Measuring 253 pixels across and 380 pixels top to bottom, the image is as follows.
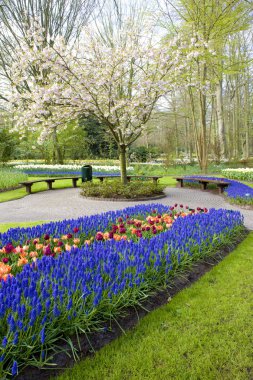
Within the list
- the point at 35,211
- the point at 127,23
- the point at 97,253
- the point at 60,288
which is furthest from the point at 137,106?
the point at 60,288

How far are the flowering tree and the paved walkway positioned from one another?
2387 mm

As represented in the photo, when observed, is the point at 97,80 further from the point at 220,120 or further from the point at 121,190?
the point at 220,120

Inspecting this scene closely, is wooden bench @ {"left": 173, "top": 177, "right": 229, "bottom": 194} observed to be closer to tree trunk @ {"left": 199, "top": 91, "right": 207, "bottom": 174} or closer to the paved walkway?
the paved walkway

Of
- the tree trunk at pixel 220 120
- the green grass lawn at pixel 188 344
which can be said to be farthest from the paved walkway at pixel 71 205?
the tree trunk at pixel 220 120

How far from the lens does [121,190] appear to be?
1168cm

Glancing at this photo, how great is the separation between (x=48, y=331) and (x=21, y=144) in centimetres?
2493

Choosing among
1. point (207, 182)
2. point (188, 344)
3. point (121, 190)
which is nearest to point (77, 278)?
point (188, 344)

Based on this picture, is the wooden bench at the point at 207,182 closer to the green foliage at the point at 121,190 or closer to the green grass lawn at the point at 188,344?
the green foliage at the point at 121,190

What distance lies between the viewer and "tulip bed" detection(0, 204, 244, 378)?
7.54ft

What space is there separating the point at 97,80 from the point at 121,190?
403 cm

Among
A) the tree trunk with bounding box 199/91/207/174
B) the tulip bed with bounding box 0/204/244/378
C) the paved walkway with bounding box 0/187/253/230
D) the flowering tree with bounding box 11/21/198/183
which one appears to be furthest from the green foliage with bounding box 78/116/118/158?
the tulip bed with bounding box 0/204/244/378

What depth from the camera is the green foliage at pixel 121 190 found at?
38.2 feet

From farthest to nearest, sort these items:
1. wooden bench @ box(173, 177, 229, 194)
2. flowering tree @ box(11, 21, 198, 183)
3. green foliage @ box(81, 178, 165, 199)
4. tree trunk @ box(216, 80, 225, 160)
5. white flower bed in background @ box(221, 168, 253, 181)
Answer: tree trunk @ box(216, 80, 225, 160), white flower bed in background @ box(221, 168, 253, 181), wooden bench @ box(173, 177, 229, 194), green foliage @ box(81, 178, 165, 199), flowering tree @ box(11, 21, 198, 183)

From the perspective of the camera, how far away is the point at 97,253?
372 centimetres
